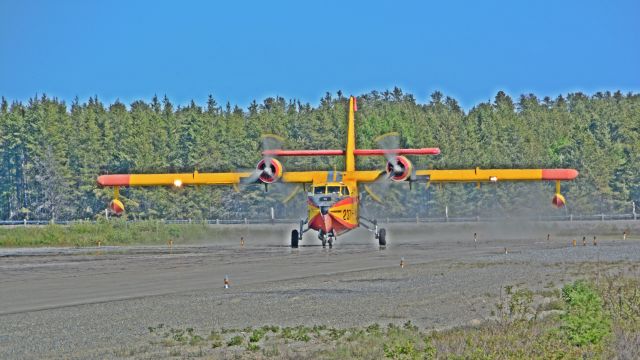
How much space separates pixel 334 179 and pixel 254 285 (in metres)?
19.5

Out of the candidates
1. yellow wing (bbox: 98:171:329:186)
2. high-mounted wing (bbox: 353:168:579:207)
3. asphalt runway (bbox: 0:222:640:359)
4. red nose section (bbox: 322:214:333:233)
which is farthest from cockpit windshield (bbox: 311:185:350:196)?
high-mounted wing (bbox: 353:168:579:207)

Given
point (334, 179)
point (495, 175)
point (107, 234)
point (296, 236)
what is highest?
point (495, 175)

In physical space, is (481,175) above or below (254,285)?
above

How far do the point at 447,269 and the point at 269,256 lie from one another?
10.8m

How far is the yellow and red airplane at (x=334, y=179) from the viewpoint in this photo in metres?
47.4

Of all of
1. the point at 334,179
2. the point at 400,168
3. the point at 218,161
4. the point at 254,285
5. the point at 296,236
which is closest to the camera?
the point at 254,285

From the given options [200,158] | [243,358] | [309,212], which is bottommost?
[243,358]

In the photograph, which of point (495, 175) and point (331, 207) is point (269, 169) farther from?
point (495, 175)

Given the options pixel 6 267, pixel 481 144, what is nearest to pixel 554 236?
pixel 6 267

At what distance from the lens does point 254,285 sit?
2959 centimetres

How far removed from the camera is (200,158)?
11225 centimetres

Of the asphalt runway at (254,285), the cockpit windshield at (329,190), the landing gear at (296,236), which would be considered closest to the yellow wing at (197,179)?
the landing gear at (296,236)

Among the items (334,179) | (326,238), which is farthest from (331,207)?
(326,238)

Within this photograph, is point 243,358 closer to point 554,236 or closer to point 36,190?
point 554,236
